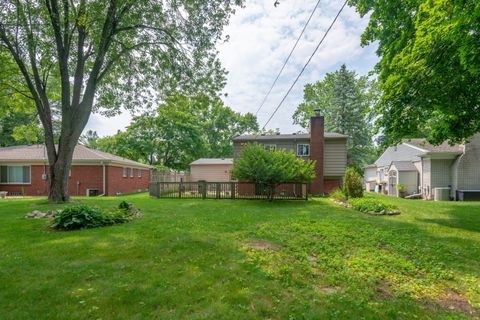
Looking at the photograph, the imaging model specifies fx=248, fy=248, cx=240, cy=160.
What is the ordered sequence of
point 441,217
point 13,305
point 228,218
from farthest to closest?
point 441,217 → point 228,218 → point 13,305

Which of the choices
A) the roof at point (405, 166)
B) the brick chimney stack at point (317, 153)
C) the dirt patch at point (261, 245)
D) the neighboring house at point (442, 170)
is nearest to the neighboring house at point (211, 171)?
the brick chimney stack at point (317, 153)

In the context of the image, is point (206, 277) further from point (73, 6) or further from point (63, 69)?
point (63, 69)

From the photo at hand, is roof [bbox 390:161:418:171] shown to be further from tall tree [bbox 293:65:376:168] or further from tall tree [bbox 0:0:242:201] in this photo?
tall tree [bbox 0:0:242:201]

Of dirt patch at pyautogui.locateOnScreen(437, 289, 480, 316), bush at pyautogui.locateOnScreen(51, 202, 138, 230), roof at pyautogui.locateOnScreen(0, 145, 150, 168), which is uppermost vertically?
roof at pyautogui.locateOnScreen(0, 145, 150, 168)

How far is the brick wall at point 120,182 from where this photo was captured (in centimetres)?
1825

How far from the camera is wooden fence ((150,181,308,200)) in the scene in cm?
1413

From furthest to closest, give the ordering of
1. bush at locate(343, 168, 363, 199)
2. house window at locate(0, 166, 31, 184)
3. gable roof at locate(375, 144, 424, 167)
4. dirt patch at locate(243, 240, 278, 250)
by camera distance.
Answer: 1. gable roof at locate(375, 144, 424, 167)
2. house window at locate(0, 166, 31, 184)
3. bush at locate(343, 168, 363, 199)
4. dirt patch at locate(243, 240, 278, 250)

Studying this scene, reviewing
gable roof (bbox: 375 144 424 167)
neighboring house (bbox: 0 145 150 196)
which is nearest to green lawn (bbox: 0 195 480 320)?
neighboring house (bbox: 0 145 150 196)

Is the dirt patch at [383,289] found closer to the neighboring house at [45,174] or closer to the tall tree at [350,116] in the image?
the neighboring house at [45,174]

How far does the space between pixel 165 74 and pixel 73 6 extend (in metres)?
4.59

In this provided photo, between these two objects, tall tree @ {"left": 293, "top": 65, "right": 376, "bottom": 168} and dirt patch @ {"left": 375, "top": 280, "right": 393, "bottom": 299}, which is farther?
tall tree @ {"left": 293, "top": 65, "right": 376, "bottom": 168}

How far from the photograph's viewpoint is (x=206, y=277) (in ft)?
12.0

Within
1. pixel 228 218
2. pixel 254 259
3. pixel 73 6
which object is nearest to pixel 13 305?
pixel 254 259

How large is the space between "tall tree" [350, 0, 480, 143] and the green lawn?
4019 millimetres
